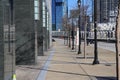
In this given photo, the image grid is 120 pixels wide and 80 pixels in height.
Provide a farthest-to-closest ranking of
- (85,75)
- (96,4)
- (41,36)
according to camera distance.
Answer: (41,36)
(96,4)
(85,75)

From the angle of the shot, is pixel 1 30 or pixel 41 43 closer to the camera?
A: pixel 1 30

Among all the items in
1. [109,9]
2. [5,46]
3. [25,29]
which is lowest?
[5,46]

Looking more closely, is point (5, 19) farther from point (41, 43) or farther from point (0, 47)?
point (41, 43)

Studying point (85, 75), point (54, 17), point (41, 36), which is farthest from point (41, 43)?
point (54, 17)

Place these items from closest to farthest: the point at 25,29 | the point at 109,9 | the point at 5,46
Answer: the point at 5,46
the point at 109,9
the point at 25,29

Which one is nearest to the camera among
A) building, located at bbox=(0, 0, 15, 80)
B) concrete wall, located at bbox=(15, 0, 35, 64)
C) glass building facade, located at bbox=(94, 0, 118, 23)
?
building, located at bbox=(0, 0, 15, 80)

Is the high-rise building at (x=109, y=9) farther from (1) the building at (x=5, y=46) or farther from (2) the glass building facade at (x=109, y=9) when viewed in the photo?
(1) the building at (x=5, y=46)

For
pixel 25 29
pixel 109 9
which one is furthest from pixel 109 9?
pixel 25 29

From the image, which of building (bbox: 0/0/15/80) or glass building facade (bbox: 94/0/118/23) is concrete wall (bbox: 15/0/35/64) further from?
building (bbox: 0/0/15/80)

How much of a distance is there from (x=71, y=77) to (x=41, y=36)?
16.0 metres

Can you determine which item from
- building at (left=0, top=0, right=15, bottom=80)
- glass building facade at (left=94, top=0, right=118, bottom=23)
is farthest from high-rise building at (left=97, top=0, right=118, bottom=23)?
building at (left=0, top=0, right=15, bottom=80)

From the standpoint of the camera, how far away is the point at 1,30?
12148 millimetres

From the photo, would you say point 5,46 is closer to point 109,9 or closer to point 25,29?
point 109,9

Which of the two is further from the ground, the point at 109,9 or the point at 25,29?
the point at 109,9
